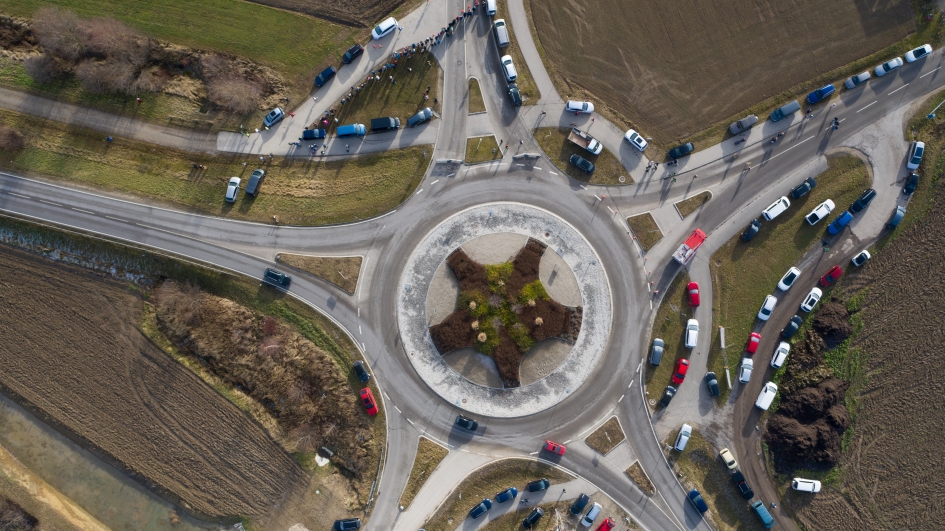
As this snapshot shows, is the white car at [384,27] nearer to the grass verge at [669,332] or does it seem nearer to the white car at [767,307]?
the grass verge at [669,332]

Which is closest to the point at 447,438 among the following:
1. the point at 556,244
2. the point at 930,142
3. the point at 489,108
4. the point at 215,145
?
the point at 556,244

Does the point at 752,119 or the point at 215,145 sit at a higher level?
the point at 752,119

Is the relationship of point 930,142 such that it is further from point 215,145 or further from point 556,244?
point 215,145

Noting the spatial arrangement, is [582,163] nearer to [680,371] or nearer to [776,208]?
[776,208]

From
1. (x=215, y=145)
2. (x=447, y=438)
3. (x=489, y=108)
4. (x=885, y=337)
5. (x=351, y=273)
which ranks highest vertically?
(x=489, y=108)

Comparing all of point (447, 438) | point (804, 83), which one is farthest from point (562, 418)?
point (804, 83)
